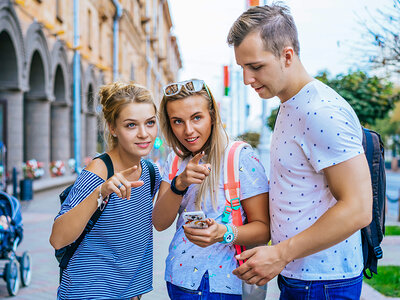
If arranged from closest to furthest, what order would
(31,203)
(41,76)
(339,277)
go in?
(339,277), (31,203), (41,76)

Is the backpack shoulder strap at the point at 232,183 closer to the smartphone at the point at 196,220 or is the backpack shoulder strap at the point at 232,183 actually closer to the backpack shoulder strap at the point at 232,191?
the backpack shoulder strap at the point at 232,191

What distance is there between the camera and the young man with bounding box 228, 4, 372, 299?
1.66m

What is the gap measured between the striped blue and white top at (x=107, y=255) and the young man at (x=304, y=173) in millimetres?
739

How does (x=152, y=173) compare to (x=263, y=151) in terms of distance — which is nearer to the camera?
(x=152, y=173)

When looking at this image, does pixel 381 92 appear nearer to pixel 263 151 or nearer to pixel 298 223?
pixel 263 151

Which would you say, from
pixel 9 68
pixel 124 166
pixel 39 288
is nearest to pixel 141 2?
pixel 9 68

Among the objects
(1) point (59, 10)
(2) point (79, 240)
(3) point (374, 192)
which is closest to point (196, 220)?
(2) point (79, 240)

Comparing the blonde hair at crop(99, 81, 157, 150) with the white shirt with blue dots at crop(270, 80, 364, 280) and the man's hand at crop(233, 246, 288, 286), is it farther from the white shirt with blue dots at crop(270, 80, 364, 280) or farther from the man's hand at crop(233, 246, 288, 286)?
the man's hand at crop(233, 246, 288, 286)

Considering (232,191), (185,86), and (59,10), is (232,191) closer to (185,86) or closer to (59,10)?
(185,86)

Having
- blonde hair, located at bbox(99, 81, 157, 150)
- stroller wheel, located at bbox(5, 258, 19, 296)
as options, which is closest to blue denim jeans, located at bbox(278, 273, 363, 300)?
blonde hair, located at bbox(99, 81, 157, 150)

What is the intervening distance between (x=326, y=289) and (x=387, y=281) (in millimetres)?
4025

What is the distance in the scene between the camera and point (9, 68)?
1416 cm

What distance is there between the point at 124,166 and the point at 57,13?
1771cm

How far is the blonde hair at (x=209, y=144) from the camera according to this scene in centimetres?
222
